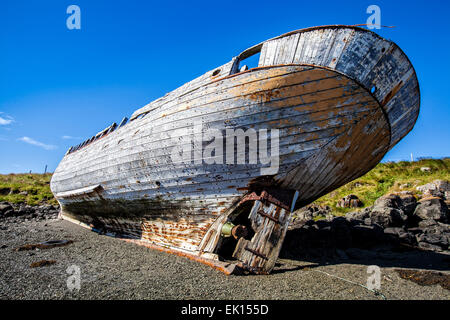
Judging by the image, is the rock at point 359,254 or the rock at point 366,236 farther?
the rock at point 366,236

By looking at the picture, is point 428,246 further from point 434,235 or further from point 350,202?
point 350,202

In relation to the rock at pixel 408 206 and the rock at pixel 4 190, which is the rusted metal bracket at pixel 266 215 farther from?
the rock at pixel 4 190

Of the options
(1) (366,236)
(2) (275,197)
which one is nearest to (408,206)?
(1) (366,236)

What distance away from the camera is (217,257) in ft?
14.1

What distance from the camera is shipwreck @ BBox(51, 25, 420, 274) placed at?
3838 millimetres

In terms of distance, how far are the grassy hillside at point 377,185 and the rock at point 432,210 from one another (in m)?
4.44

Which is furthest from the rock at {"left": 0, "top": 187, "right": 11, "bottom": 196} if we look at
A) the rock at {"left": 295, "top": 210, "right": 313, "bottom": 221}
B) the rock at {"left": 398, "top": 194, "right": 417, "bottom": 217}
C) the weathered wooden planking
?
the rock at {"left": 398, "top": 194, "right": 417, "bottom": 217}

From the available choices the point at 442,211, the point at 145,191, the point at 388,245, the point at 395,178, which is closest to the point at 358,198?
the point at 395,178

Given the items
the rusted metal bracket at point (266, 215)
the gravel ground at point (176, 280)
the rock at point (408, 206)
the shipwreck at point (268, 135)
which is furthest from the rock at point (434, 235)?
the rusted metal bracket at point (266, 215)

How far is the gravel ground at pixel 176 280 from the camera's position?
9.72ft

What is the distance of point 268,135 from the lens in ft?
13.7

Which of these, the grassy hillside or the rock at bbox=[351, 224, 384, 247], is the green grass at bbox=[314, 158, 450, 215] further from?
the rock at bbox=[351, 224, 384, 247]
